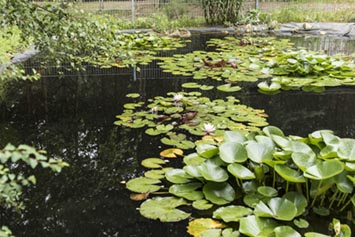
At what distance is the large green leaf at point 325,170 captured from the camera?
1.92 m

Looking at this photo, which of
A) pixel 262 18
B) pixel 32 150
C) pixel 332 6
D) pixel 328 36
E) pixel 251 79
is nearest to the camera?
pixel 32 150

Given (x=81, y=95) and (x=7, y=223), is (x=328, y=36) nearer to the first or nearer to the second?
(x=81, y=95)

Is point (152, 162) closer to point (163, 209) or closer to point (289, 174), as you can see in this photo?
point (163, 209)

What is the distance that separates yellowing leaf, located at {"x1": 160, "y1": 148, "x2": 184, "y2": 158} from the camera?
2.66m

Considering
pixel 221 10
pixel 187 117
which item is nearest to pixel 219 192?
pixel 187 117

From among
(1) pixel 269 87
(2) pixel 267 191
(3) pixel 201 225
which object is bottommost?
(3) pixel 201 225

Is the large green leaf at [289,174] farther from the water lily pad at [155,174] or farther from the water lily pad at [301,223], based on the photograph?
the water lily pad at [155,174]

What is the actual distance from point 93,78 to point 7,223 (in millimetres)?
2841

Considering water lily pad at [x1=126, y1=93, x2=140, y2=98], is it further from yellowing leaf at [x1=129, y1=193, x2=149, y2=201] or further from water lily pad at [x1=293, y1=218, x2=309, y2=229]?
water lily pad at [x1=293, y1=218, x2=309, y2=229]

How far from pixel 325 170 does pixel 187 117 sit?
152 centimetres

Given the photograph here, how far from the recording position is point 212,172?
2172mm

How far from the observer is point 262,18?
8.84m

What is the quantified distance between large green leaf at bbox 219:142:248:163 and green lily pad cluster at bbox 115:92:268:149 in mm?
561

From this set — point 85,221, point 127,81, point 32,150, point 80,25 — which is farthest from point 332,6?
point 32,150
